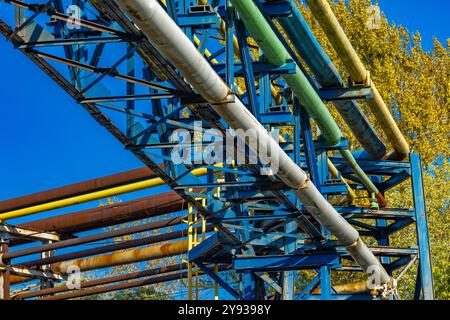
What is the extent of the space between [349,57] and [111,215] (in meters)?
8.80

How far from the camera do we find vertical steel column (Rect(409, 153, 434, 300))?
20.5 metres

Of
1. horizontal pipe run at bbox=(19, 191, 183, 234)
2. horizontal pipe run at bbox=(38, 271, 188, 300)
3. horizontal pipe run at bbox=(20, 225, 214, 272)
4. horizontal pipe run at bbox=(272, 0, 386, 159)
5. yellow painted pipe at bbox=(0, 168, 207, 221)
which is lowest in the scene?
horizontal pipe run at bbox=(38, 271, 188, 300)

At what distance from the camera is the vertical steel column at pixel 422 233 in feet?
67.3

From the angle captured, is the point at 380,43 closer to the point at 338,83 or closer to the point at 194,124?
the point at 338,83

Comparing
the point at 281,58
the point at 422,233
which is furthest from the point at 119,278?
the point at 281,58

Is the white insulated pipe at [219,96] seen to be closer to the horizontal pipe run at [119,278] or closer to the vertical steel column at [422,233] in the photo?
the vertical steel column at [422,233]

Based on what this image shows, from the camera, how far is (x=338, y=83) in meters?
17.2

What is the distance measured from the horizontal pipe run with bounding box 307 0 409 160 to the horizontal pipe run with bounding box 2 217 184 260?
16.7 ft

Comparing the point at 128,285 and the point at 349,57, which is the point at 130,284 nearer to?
the point at 128,285

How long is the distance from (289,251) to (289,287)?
1733 millimetres

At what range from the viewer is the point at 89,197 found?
23.1m

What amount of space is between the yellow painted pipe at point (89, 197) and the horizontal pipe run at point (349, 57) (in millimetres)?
4338

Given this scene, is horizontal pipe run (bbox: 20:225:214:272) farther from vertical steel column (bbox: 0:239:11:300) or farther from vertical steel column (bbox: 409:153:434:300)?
vertical steel column (bbox: 409:153:434:300)

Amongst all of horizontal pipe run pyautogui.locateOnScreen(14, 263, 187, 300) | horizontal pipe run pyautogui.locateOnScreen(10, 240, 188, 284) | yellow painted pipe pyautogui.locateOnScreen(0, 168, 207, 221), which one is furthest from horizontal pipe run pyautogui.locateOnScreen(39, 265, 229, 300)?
yellow painted pipe pyautogui.locateOnScreen(0, 168, 207, 221)
